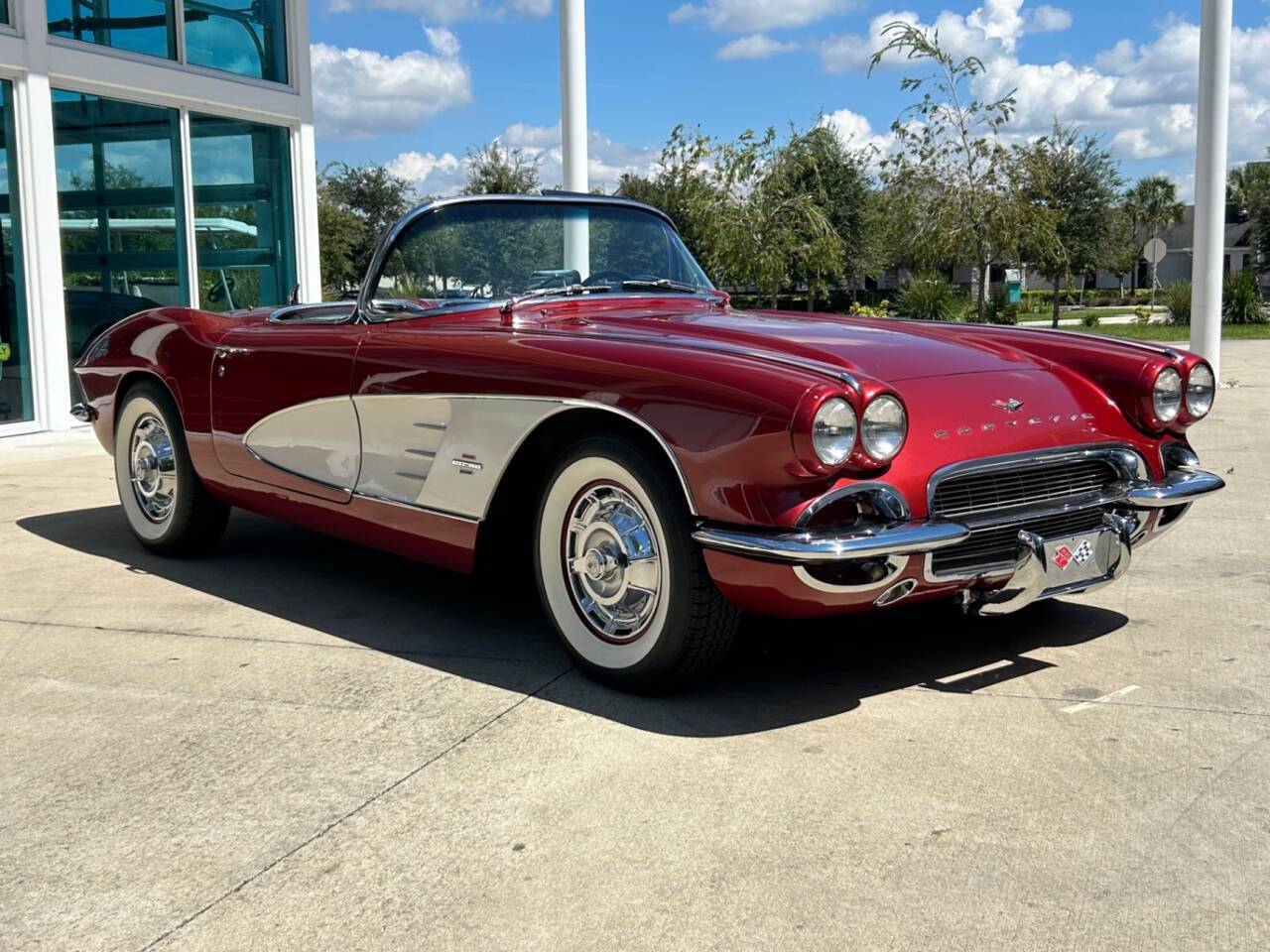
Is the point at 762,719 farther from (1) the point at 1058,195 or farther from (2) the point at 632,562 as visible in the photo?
(1) the point at 1058,195

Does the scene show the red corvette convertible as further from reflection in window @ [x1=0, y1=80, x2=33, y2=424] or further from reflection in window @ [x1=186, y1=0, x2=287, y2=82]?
reflection in window @ [x1=186, y1=0, x2=287, y2=82]

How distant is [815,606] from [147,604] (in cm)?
260

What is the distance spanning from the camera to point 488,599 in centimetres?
450

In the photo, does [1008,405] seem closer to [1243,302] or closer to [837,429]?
[837,429]

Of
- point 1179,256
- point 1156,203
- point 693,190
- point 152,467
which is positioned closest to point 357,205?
point 693,190

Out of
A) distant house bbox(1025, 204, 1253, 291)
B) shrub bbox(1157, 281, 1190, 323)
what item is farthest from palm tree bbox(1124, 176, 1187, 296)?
shrub bbox(1157, 281, 1190, 323)

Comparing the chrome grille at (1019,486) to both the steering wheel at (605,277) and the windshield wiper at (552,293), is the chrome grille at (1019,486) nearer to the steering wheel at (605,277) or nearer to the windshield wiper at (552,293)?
the windshield wiper at (552,293)

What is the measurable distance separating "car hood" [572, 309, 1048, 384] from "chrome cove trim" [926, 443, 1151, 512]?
31 cm

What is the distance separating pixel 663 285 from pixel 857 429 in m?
1.75

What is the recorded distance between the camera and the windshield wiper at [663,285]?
4.50m

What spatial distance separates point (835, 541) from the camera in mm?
2895

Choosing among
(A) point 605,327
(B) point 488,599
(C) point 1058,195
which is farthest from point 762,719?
(C) point 1058,195

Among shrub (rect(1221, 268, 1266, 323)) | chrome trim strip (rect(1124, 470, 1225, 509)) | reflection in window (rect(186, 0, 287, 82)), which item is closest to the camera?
chrome trim strip (rect(1124, 470, 1225, 509))

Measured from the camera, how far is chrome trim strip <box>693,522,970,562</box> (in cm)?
288
